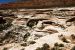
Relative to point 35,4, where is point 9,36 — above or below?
below

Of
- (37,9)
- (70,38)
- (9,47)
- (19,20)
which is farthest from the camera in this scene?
(37,9)

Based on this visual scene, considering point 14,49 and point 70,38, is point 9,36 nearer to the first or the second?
point 14,49

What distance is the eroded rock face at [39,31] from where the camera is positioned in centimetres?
1354

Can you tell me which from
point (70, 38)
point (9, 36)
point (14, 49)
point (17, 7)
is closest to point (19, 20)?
point (9, 36)

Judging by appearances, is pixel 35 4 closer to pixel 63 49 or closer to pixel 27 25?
pixel 27 25

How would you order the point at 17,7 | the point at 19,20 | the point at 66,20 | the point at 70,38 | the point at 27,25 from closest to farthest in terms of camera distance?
the point at 70,38 < the point at 66,20 < the point at 27,25 < the point at 19,20 < the point at 17,7

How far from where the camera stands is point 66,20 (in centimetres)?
1664

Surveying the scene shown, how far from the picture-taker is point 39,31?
16.2 meters

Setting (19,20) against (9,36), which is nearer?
(9,36)

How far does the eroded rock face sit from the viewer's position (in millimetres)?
13539

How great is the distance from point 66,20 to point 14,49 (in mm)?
4577

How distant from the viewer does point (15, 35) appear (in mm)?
17219

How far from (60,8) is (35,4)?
132 inches

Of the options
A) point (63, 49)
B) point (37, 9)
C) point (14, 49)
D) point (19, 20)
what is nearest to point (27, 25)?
point (19, 20)
